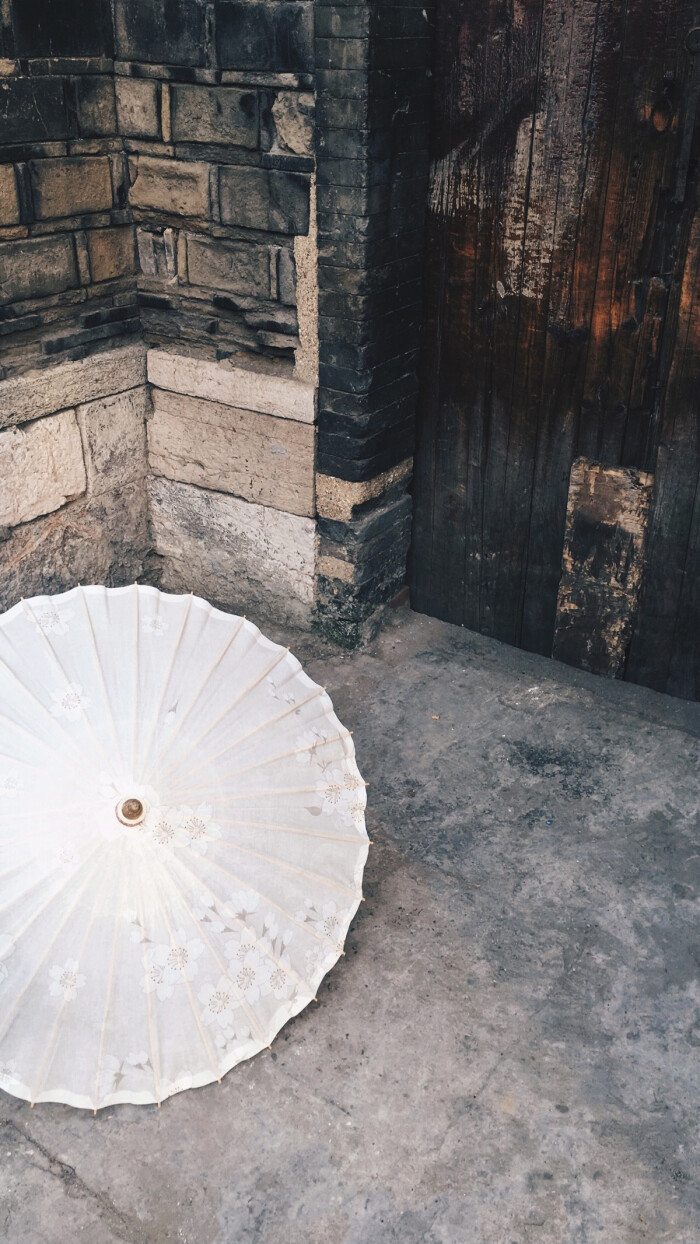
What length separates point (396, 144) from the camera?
3609mm

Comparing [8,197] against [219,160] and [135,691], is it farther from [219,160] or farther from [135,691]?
[135,691]

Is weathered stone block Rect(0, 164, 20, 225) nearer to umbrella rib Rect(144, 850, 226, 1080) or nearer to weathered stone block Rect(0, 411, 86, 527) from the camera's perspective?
weathered stone block Rect(0, 411, 86, 527)

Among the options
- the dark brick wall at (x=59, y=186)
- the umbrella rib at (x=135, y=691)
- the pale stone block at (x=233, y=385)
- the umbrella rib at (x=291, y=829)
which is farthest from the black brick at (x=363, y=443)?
the umbrella rib at (x=291, y=829)

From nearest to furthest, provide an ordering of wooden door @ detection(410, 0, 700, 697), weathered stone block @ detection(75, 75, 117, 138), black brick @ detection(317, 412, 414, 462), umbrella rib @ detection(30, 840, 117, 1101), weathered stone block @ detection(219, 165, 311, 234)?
umbrella rib @ detection(30, 840, 117, 1101) < wooden door @ detection(410, 0, 700, 697) < weathered stone block @ detection(219, 165, 311, 234) < weathered stone block @ detection(75, 75, 117, 138) < black brick @ detection(317, 412, 414, 462)

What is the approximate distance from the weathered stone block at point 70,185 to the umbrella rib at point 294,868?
2.45 metres

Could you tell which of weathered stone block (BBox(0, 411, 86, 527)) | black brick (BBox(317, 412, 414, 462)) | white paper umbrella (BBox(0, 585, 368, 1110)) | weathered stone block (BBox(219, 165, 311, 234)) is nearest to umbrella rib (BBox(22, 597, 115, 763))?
white paper umbrella (BBox(0, 585, 368, 1110))

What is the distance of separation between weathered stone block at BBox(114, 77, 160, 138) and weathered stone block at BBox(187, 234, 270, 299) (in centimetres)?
40

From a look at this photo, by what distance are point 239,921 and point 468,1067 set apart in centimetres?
72

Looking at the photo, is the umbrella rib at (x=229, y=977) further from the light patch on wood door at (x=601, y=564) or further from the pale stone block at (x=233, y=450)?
the light patch on wood door at (x=601, y=564)

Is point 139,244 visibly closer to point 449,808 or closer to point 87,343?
point 87,343

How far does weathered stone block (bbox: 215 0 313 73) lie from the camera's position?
3461mm

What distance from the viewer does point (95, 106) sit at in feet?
12.7

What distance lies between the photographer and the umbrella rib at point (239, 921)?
250 centimetres


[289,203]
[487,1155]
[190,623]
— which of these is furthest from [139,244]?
[487,1155]
